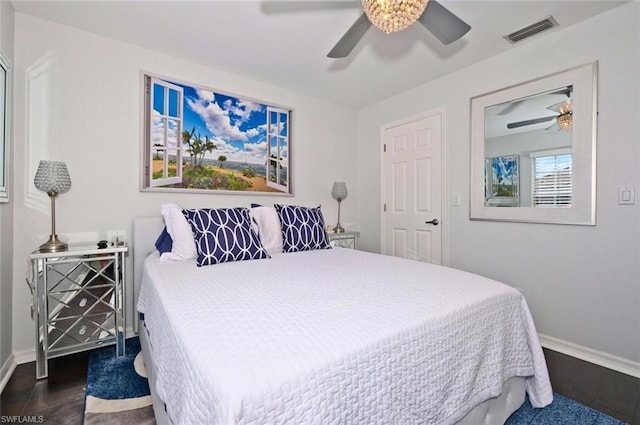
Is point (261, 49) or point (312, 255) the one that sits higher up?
point (261, 49)

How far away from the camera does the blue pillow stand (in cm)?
217

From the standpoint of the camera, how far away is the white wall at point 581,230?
1.97 m

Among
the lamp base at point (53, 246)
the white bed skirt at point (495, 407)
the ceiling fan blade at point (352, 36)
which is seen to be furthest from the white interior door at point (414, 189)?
the lamp base at point (53, 246)

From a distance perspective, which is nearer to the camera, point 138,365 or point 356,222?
point 138,365

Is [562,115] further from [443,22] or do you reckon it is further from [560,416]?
[560,416]

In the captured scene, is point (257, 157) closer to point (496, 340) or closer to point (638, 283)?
point (496, 340)

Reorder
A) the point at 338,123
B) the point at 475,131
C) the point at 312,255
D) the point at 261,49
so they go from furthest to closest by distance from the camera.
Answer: the point at 338,123, the point at 475,131, the point at 261,49, the point at 312,255

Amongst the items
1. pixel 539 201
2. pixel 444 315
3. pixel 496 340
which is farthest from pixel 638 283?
pixel 444 315

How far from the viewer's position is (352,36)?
1.82 meters

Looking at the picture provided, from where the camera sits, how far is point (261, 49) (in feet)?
8.30

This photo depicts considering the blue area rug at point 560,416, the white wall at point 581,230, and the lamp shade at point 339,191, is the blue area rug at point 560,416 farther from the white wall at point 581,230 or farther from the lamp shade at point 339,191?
the lamp shade at point 339,191

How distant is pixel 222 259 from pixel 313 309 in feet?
3.60

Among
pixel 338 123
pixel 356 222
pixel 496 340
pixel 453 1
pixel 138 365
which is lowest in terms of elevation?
pixel 138 365

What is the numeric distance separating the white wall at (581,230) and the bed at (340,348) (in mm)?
1046
